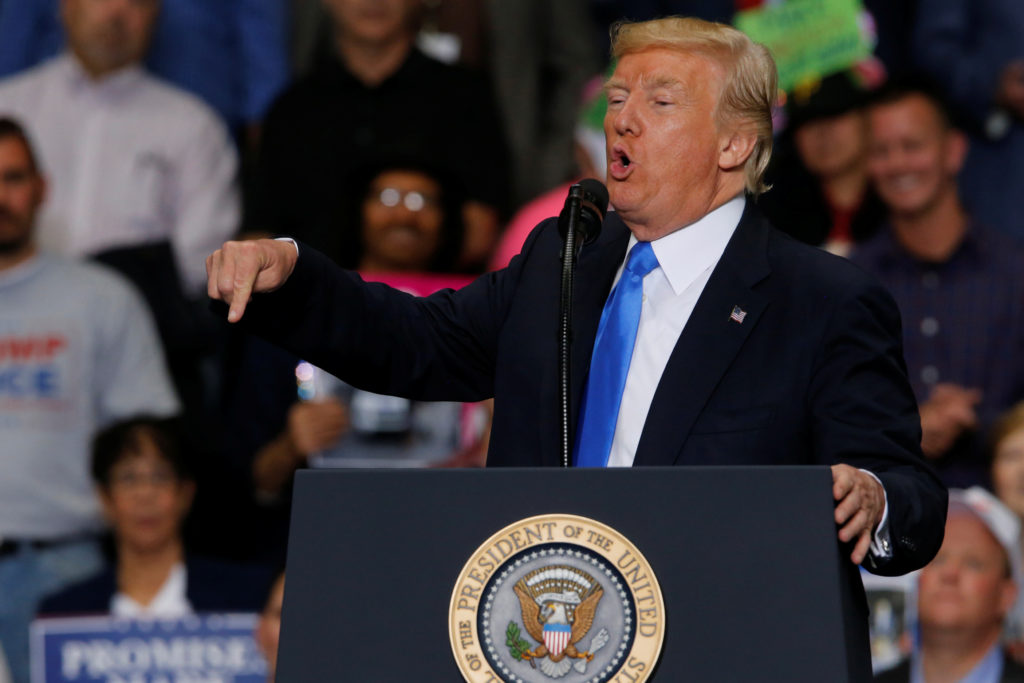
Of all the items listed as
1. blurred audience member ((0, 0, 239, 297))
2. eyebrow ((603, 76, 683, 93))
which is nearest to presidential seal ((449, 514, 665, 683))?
eyebrow ((603, 76, 683, 93))

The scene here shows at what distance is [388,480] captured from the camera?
5.56 feet

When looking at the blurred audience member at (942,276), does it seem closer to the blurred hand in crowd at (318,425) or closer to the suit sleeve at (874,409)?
the blurred hand in crowd at (318,425)

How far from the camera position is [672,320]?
206cm

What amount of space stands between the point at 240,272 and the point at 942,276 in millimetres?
3204

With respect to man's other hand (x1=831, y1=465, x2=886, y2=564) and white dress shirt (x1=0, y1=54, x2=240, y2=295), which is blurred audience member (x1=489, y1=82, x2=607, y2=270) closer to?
white dress shirt (x1=0, y1=54, x2=240, y2=295)

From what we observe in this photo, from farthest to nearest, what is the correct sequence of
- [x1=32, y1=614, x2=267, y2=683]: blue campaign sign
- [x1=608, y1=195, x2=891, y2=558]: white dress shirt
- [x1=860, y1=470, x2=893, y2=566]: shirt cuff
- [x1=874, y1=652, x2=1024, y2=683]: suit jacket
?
[x1=32, y1=614, x2=267, y2=683]: blue campaign sign → [x1=874, y1=652, x2=1024, y2=683]: suit jacket → [x1=608, y1=195, x2=891, y2=558]: white dress shirt → [x1=860, y1=470, x2=893, y2=566]: shirt cuff

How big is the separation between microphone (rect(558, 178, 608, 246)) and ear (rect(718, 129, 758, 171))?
18cm

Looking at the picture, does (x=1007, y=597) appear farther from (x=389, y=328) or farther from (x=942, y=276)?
(x=389, y=328)

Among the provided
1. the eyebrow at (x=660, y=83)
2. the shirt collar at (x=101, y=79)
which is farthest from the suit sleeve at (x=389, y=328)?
the shirt collar at (x=101, y=79)

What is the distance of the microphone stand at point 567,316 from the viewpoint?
6.17 ft

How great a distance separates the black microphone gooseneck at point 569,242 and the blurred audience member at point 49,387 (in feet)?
9.36

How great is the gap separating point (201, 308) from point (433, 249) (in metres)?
0.80

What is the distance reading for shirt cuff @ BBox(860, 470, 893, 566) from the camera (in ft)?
5.75

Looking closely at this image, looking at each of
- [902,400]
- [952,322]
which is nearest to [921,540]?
[902,400]
